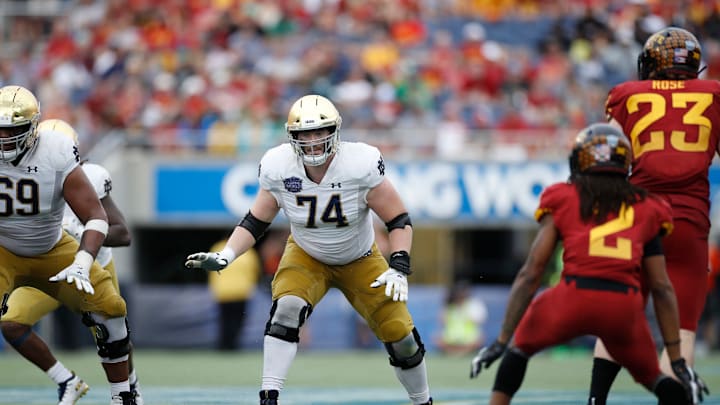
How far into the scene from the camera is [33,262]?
6988 mm

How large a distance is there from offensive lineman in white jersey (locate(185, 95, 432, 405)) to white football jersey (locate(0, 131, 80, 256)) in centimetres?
83

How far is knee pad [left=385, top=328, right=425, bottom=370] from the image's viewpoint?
6738 mm

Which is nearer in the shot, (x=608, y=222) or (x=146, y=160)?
(x=608, y=222)

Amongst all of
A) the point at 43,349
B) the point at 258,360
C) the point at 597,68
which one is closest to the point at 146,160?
the point at 258,360

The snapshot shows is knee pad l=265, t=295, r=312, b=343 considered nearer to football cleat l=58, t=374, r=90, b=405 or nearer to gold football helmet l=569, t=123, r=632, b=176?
football cleat l=58, t=374, r=90, b=405

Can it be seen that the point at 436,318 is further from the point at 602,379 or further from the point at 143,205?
the point at 602,379

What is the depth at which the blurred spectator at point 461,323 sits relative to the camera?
15.6 m

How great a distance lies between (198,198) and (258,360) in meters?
3.34

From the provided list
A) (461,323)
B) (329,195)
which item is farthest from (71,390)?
(461,323)

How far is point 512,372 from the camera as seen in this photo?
554cm

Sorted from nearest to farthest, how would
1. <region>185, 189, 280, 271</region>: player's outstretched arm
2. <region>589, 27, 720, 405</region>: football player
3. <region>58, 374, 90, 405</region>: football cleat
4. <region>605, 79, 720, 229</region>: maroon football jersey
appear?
<region>589, 27, 720, 405</region>: football player → <region>605, 79, 720, 229</region>: maroon football jersey → <region>185, 189, 280, 271</region>: player's outstretched arm → <region>58, 374, 90, 405</region>: football cleat

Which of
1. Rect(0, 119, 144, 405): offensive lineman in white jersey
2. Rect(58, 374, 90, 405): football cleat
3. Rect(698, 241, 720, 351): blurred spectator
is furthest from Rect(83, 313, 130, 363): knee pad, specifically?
Rect(698, 241, 720, 351): blurred spectator

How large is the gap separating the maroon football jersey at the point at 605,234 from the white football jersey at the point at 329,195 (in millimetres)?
1485

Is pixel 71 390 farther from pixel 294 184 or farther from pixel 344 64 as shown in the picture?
pixel 344 64
